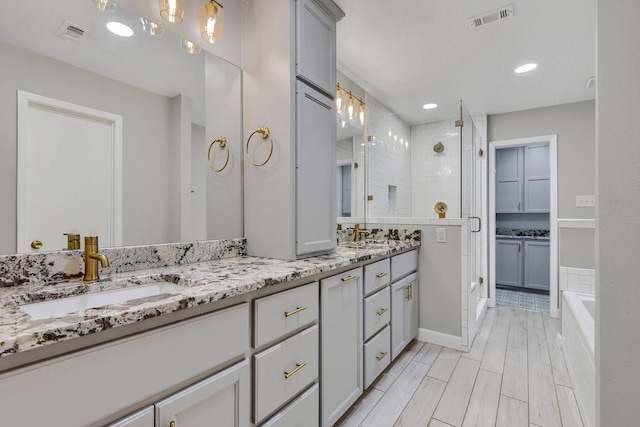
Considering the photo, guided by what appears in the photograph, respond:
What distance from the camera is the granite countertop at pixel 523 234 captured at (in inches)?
183

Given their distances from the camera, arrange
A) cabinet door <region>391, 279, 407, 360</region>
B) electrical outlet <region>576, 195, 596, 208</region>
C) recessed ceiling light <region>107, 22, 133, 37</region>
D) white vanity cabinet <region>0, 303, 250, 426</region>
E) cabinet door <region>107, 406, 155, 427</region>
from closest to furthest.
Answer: white vanity cabinet <region>0, 303, 250, 426</region> < cabinet door <region>107, 406, 155, 427</region> < recessed ceiling light <region>107, 22, 133, 37</region> < cabinet door <region>391, 279, 407, 360</region> < electrical outlet <region>576, 195, 596, 208</region>

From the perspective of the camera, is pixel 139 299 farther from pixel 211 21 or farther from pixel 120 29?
pixel 211 21

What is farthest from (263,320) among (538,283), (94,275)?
(538,283)

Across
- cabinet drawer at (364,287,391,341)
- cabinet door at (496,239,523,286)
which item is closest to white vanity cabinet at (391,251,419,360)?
cabinet drawer at (364,287,391,341)

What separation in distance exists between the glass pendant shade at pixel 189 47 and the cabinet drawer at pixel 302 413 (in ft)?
5.74

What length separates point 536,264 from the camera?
176 inches

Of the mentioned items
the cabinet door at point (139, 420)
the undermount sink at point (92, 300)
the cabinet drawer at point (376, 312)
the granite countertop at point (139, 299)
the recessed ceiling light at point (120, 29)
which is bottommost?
the cabinet drawer at point (376, 312)

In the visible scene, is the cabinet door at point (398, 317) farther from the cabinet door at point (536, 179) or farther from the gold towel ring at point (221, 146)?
the cabinet door at point (536, 179)

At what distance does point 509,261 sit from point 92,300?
5237 millimetres

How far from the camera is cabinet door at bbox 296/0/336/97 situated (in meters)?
1.62

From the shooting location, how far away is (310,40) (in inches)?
67.3

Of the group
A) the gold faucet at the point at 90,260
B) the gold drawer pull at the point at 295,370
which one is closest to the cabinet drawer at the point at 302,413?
the gold drawer pull at the point at 295,370

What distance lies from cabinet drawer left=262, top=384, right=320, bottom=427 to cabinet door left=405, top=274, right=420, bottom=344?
1314 mm

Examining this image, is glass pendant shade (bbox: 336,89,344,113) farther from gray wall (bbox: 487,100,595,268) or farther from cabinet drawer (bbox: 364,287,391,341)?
gray wall (bbox: 487,100,595,268)
